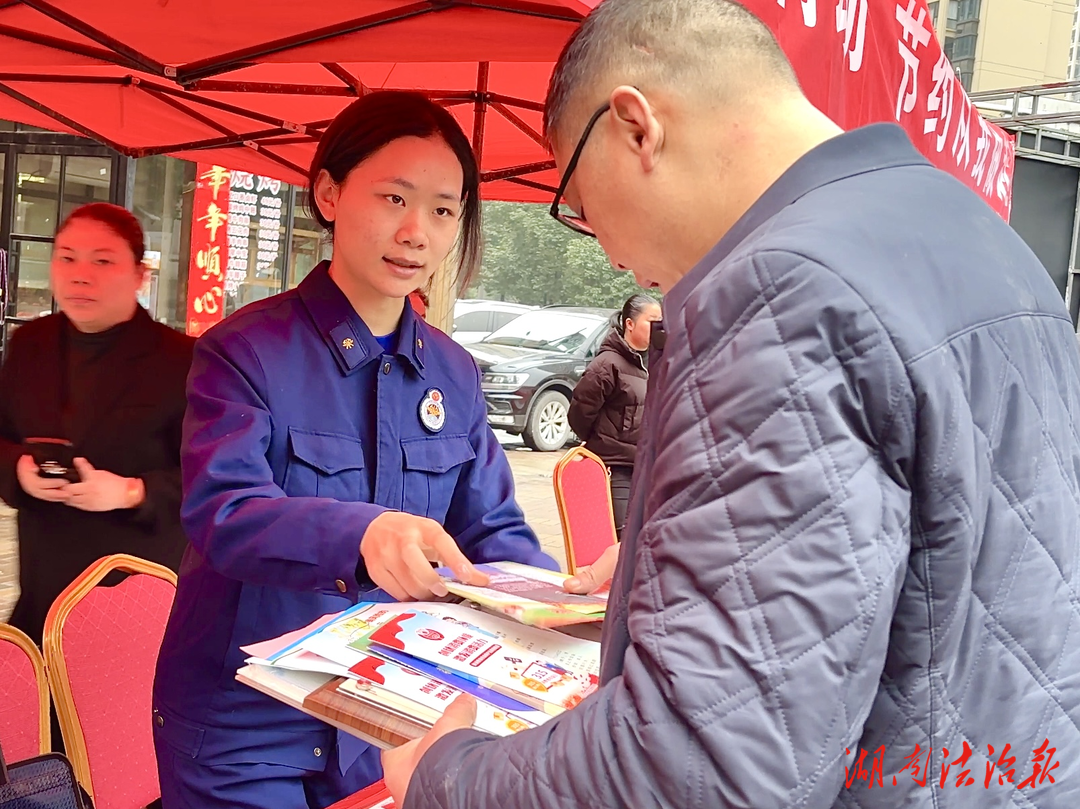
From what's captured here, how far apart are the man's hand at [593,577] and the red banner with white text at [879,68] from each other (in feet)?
2.62

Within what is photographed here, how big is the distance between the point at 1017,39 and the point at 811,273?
56.4 feet

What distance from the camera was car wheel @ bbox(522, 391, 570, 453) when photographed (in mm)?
10883

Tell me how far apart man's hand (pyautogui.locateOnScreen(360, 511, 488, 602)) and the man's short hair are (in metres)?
0.54

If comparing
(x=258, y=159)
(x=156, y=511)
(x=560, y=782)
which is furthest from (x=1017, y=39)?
(x=560, y=782)

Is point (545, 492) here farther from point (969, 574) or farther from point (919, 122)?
point (969, 574)

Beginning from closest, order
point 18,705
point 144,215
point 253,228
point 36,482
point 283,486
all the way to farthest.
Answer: point 283,486 < point 18,705 < point 36,482 < point 144,215 < point 253,228

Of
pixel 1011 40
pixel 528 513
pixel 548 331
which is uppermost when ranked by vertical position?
pixel 1011 40

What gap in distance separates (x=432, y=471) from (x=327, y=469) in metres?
0.19

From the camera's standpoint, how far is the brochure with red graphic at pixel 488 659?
101cm

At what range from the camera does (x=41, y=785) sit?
1.34 m

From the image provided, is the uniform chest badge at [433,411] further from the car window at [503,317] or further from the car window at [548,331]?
the car window at [503,317]

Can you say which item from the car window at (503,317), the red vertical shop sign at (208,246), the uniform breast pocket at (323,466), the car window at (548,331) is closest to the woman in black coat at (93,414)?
the uniform breast pocket at (323,466)

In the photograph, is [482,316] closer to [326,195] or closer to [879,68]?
[879,68]

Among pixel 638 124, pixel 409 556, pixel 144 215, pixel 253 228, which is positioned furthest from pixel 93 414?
pixel 144 215
